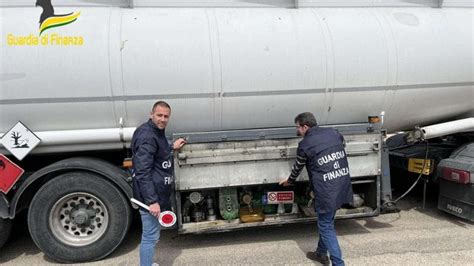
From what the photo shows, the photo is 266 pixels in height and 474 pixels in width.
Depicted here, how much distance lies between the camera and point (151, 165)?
10.6 ft

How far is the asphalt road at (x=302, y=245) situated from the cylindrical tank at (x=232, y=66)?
138cm

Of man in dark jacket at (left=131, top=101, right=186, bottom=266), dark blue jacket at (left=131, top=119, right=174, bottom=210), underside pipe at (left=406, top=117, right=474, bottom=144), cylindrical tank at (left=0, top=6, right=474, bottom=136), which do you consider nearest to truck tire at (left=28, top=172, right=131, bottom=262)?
cylindrical tank at (left=0, top=6, right=474, bottom=136)

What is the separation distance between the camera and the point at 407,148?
5.73m

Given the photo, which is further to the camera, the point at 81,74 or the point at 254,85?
the point at 254,85

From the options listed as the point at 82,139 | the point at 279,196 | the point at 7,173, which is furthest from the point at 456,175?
the point at 7,173

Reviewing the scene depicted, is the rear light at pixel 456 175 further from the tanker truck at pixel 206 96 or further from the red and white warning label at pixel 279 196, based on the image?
the red and white warning label at pixel 279 196

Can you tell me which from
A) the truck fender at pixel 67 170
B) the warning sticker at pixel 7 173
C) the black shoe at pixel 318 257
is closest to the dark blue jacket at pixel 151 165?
the truck fender at pixel 67 170

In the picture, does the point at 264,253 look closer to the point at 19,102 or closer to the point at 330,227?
the point at 330,227

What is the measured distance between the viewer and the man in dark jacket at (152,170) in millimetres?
3215

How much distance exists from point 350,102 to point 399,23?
112 cm

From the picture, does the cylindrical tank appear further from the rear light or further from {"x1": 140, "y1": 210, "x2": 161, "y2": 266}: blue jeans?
{"x1": 140, "y1": 210, "x2": 161, "y2": 266}: blue jeans

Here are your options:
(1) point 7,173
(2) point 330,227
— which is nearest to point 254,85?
(2) point 330,227

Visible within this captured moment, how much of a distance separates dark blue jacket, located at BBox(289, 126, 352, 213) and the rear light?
6.23 ft

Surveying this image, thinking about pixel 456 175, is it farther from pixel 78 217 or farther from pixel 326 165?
pixel 78 217
